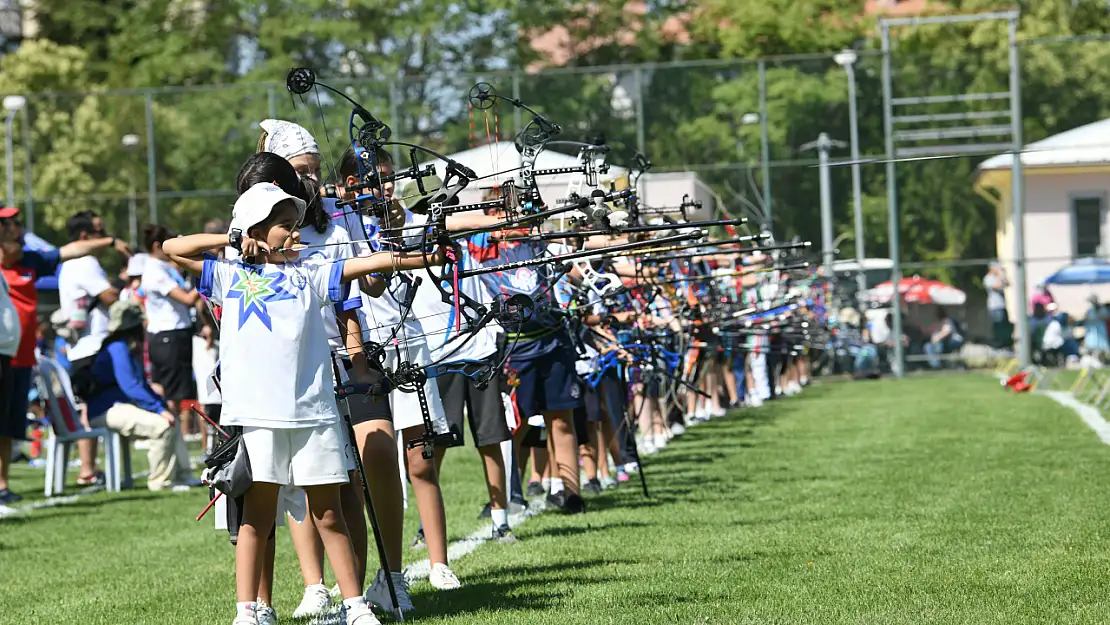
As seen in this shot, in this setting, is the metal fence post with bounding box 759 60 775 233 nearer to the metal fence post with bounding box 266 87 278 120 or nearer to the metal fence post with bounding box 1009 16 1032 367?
the metal fence post with bounding box 1009 16 1032 367

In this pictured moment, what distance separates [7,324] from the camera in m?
11.7

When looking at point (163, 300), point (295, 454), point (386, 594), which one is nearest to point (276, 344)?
point (295, 454)

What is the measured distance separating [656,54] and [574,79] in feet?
43.7

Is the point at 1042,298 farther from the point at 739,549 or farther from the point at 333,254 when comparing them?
the point at 333,254

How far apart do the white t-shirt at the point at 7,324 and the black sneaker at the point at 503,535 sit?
441 cm

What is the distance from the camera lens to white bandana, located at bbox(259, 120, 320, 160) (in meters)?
6.82

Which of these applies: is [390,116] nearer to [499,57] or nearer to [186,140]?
[186,140]

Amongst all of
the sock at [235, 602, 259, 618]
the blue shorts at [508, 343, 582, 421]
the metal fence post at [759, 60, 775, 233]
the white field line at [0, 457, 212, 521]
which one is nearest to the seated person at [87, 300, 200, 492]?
the white field line at [0, 457, 212, 521]

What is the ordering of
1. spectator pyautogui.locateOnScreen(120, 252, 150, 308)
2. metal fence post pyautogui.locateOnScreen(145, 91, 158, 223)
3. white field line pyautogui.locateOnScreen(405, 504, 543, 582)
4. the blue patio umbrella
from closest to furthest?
white field line pyautogui.locateOnScreen(405, 504, 543, 582) < spectator pyautogui.locateOnScreen(120, 252, 150, 308) < the blue patio umbrella < metal fence post pyautogui.locateOnScreen(145, 91, 158, 223)

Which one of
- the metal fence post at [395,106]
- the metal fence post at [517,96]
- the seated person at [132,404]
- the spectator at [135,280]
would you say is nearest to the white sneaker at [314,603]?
the seated person at [132,404]

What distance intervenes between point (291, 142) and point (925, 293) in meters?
23.4

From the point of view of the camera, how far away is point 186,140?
30828 millimetres

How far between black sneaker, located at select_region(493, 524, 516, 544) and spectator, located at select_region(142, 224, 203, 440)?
5.39 m

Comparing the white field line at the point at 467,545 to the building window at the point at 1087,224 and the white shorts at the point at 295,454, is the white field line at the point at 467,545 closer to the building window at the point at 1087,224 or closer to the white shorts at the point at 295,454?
the white shorts at the point at 295,454
